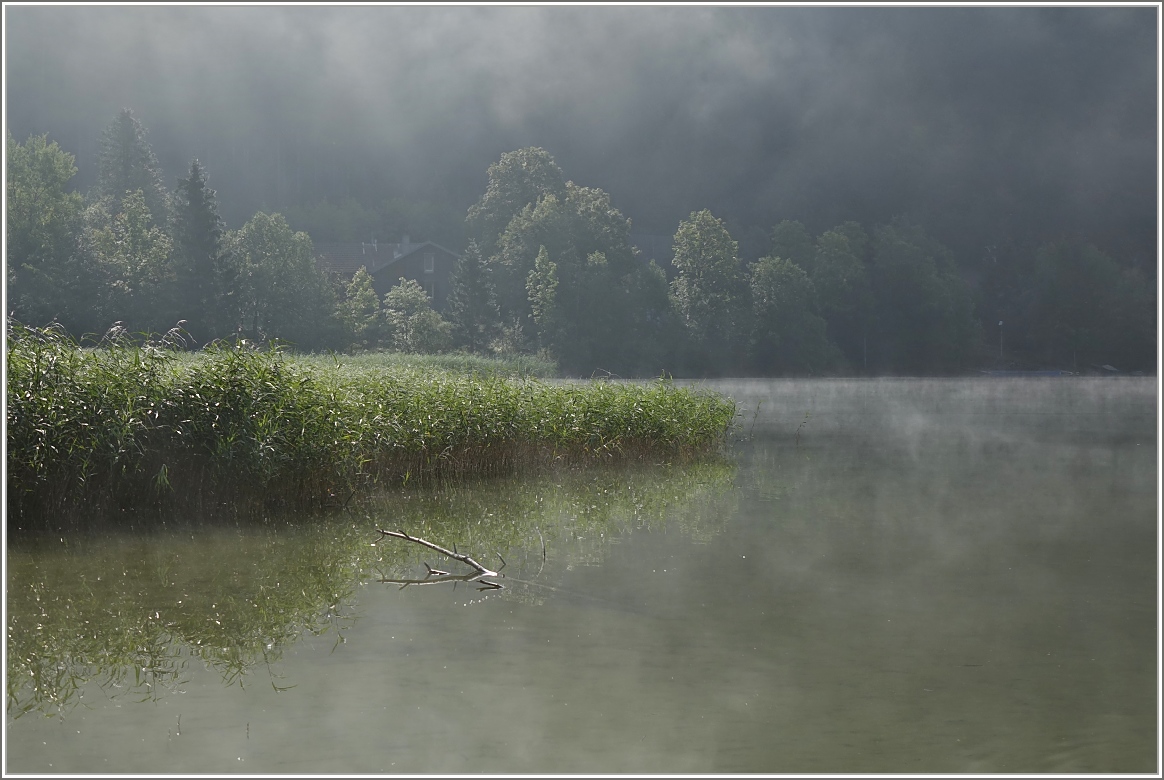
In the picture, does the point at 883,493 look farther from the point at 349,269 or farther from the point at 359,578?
the point at 349,269

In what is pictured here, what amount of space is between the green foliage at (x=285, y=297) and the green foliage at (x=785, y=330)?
83.9 ft

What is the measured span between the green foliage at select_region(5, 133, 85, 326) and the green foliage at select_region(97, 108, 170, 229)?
19.7 meters

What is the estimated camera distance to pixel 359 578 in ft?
27.0

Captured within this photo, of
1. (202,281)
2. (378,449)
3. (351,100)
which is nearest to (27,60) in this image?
(351,100)

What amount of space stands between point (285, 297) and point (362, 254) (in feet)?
98.8

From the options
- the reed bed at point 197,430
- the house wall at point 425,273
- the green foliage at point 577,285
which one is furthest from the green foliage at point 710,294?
the reed bed at point 197,430

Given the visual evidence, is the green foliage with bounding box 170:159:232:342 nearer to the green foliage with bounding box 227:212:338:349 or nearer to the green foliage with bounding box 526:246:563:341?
the green foliage with bounding box 227:212:338:349

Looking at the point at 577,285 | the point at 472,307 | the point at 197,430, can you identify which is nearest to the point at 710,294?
the point at 577,285

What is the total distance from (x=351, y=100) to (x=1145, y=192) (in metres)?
68.8

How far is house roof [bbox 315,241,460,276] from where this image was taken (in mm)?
78250

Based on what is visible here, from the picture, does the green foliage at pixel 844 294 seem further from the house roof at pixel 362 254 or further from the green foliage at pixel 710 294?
the house roof at pixel 362 254

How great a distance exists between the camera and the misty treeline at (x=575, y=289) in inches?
2229

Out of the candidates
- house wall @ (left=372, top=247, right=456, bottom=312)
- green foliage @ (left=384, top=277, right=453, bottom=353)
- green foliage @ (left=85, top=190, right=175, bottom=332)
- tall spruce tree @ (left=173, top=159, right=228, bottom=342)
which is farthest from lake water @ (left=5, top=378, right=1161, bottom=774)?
house wall @ (left=372, top=247, right=456, bottom=312)

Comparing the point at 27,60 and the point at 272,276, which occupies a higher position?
the point at 27,60
